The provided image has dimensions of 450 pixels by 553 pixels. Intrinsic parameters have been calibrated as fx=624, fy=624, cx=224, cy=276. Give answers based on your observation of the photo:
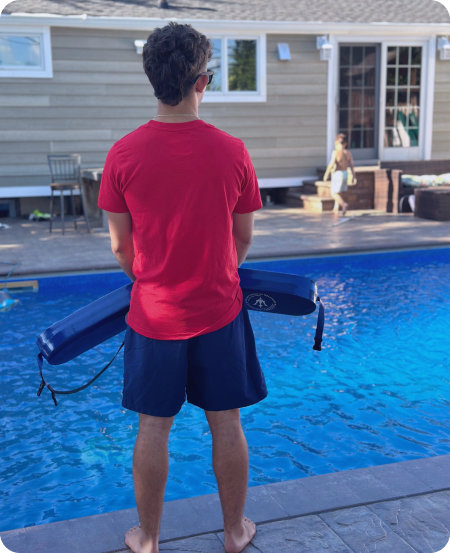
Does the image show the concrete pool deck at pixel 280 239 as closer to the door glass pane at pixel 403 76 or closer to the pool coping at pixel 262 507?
the door glass pane at pixel 403 76

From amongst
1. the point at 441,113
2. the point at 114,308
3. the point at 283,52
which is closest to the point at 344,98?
the point at 283,52

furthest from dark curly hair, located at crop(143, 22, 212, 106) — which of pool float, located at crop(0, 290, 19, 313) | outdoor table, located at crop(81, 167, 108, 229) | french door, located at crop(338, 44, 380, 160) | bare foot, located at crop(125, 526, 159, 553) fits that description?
french door, located at crop(338, 44, 380, 160)

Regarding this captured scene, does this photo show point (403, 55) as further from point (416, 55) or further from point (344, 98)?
point (344, 98)

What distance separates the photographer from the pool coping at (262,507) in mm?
1947

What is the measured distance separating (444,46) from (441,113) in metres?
1.17

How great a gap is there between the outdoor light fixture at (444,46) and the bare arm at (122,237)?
35.7 ft

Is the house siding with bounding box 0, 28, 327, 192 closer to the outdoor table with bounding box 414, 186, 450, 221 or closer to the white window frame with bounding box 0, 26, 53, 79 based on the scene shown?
the white window frame with bounding box 0, 26, 53, 79

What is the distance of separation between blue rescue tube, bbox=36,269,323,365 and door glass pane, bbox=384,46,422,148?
33.3 ft

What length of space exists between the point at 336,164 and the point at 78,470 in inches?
298

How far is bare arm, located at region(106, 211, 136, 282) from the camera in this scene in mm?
1786

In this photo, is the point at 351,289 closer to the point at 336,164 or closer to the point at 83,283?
the point at 83,283

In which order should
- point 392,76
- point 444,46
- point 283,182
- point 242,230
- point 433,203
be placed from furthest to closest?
point 392,76 → point 444,46 → point 283,182 → point 433,203 → point 242,230

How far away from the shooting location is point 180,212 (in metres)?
1.69

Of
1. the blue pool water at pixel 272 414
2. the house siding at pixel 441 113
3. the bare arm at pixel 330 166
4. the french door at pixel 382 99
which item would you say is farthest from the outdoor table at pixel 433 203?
the blue pool water at pixel 272 414
